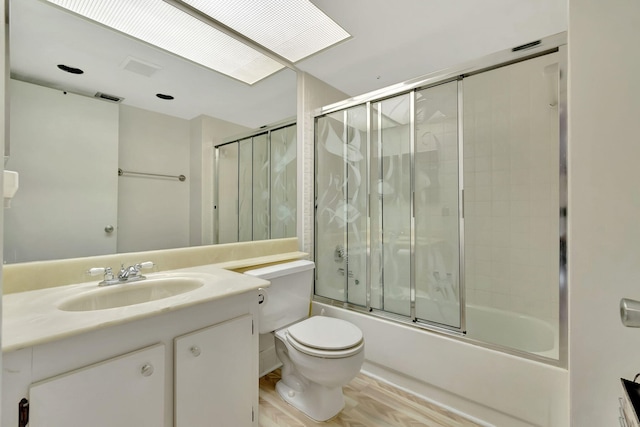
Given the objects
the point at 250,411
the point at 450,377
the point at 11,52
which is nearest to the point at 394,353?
the point at 450,377

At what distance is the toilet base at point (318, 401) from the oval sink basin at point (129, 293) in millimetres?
895

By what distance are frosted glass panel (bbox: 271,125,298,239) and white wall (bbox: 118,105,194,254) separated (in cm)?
73

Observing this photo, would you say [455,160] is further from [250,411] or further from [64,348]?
[64,348]

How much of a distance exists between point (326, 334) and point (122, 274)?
1075mm

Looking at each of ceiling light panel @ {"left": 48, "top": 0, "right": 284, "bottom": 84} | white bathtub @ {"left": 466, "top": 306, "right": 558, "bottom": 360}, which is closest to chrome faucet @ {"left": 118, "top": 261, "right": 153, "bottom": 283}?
ceiling light panel @ {"left": 48, "top": 0, "right": 284, "bottom": 84}

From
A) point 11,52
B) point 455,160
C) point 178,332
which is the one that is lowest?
point 178,332

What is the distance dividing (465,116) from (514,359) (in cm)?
150

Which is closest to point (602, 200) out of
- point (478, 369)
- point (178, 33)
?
point (478, 369)

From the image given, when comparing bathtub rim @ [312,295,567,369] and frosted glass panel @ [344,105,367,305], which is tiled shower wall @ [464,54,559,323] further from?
frosted glass panel @ [344,105,367,305]

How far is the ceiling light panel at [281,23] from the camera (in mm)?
1511

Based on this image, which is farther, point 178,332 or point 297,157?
point 297,157

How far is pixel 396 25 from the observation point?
64.6 inches

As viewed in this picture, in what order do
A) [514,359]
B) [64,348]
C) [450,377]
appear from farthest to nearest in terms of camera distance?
[450,377] < [514,359] < [64,348]

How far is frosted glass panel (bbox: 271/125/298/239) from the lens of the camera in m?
2.20
